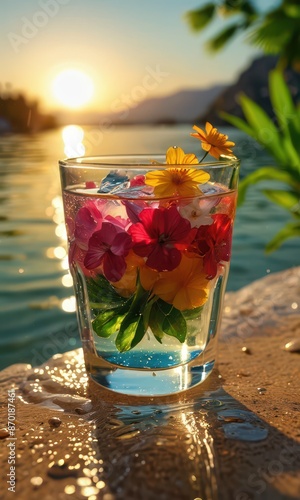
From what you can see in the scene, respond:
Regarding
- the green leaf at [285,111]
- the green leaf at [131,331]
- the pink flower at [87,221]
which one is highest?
the green leaf at [285,111]

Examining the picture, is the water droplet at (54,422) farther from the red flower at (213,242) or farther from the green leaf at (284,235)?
the green leaf at (284,235)

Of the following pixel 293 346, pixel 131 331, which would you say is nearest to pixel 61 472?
pixel 131 331

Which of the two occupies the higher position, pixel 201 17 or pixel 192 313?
pixel 201 17

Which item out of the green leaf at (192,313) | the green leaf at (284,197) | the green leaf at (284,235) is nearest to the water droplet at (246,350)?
the green leaf at (192,313)

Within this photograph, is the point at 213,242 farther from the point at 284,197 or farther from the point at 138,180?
the point at 284,197

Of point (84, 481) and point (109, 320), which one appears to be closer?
point (84, 481)

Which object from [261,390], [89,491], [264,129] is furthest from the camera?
[264,129]
